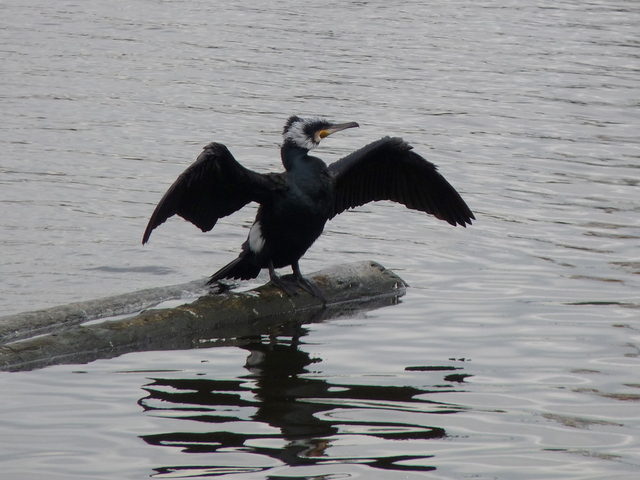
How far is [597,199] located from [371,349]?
396 cm

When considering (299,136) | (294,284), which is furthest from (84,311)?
(299,136)

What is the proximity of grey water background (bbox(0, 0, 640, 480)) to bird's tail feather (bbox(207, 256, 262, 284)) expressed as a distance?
49 centimetres

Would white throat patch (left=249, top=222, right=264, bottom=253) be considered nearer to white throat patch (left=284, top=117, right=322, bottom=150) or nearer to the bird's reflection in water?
white throat patch (left=284, top=117, right=322, bottom=150)

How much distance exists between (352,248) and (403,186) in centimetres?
107

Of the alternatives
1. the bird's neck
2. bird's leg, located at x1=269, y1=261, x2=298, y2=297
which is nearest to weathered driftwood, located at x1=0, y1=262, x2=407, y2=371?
bird's leg, located at x1=269, y1=261, x2=298, y2=297

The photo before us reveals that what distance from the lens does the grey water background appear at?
4.39 meters

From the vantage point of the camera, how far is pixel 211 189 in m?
5.91

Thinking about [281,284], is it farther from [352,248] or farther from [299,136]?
[352,248]

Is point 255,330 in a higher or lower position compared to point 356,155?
lower

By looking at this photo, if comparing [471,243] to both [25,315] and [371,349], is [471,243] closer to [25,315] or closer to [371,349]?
[371,349]

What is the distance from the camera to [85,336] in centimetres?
510

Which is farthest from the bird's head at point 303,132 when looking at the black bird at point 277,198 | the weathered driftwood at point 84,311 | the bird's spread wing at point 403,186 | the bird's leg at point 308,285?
the weathered driftwood at point 84,311

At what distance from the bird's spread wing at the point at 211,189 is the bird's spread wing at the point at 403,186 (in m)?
0.81

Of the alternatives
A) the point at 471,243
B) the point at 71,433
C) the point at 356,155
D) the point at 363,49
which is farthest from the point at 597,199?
the point at 363,49
